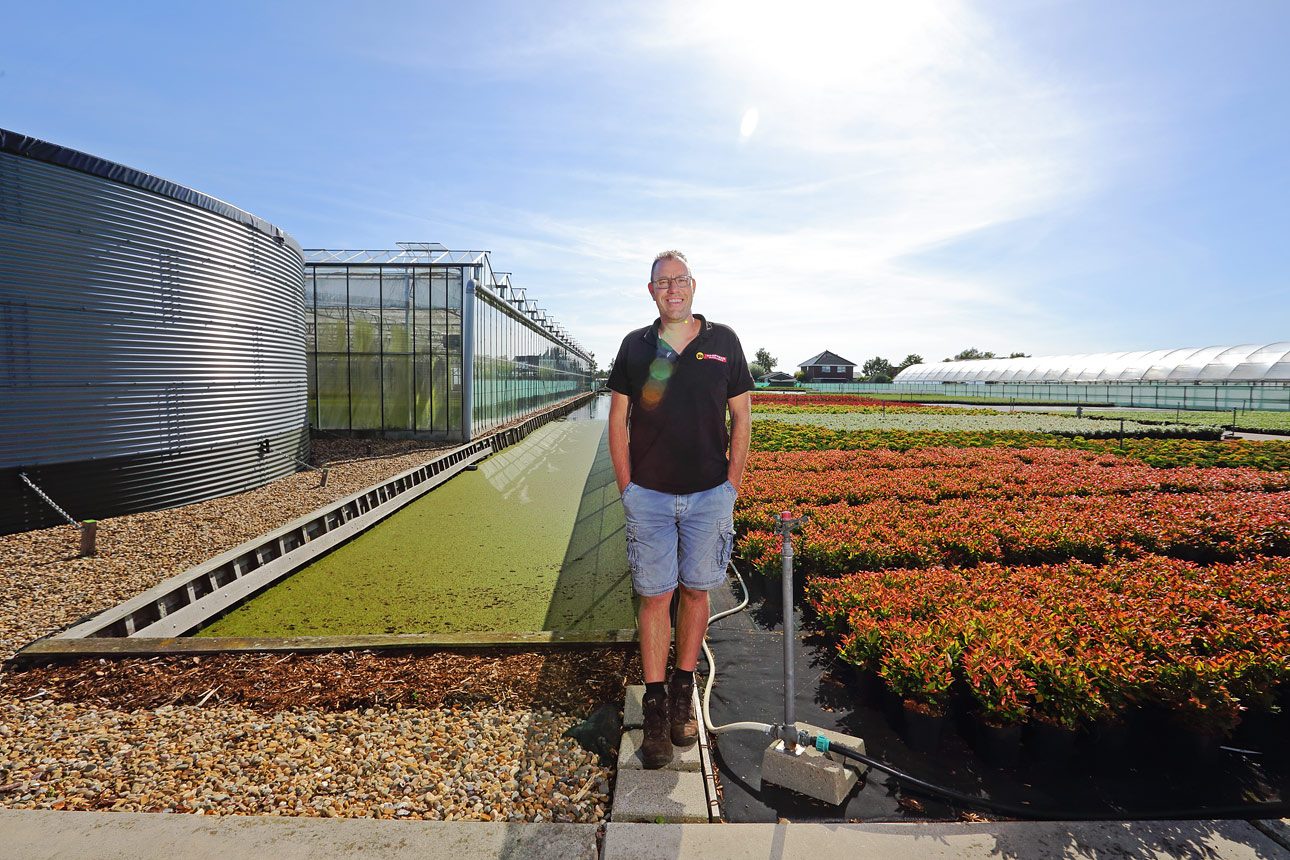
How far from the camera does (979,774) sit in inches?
110

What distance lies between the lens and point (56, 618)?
465 cm

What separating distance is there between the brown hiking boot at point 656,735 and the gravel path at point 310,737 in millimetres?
209

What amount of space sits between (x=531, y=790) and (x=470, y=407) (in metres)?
14.4

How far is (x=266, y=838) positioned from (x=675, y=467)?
206 cm

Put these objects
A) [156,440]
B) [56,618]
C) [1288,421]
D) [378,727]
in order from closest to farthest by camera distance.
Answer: [378,727] < [56,618] < [156,440] < [1288,421]

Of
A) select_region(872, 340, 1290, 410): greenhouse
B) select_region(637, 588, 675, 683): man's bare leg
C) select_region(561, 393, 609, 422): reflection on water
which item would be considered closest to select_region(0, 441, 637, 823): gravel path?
select_region(637, 588, 675, 683): man's bare leg

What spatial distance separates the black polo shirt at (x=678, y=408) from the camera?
9.07 feet

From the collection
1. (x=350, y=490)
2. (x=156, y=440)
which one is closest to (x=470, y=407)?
(x=350, y=490)

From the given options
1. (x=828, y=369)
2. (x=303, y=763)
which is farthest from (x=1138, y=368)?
(x=303, y=763)

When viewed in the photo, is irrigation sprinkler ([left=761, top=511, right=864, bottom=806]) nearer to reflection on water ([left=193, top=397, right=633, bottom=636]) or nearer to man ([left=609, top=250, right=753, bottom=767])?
man ([left=609, top=250, right=753, bottom=767])

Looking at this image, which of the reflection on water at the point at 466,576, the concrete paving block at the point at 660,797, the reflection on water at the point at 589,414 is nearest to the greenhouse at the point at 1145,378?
the reflection on water at the point at 589,414

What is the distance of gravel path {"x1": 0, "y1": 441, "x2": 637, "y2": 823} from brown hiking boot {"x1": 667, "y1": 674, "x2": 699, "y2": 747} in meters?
0.34

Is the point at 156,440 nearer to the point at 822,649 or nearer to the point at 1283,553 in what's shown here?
the point at 822,649

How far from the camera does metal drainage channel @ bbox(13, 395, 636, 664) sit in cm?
391
